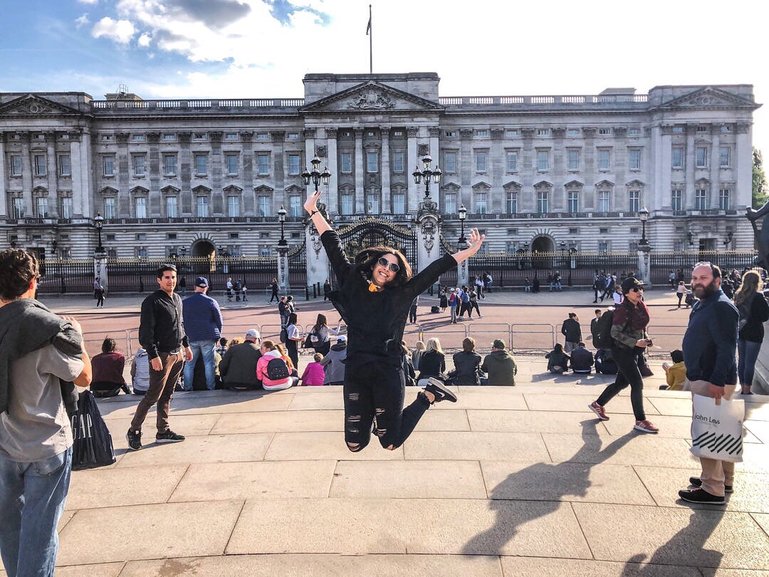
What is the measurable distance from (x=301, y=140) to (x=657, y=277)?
3526 centimetres

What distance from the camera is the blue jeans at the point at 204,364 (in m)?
9.27

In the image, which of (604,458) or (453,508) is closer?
(453,508)

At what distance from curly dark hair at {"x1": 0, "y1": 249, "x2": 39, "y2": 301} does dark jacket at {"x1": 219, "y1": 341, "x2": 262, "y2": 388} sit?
5.58 m

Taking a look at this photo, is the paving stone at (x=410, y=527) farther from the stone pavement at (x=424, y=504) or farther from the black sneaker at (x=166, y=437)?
the black sneaker at (x=166, y=437)

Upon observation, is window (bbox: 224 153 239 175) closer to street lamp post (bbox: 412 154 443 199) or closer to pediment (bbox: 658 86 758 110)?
street lamp post (bbox: 412 154 443 199)

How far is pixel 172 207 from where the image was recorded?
5969cm

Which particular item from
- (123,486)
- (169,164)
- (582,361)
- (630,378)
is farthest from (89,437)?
(169,164)

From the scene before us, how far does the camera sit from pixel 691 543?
169 inches

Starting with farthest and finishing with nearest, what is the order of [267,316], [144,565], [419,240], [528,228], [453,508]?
[528,228], [419,240], [267,316], [453,508], [144,565]

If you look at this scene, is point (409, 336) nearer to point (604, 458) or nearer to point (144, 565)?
point (604, 458)

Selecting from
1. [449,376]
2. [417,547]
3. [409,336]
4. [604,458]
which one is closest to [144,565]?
[417,547]

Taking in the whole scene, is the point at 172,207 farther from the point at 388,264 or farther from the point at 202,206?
the point at 388,264

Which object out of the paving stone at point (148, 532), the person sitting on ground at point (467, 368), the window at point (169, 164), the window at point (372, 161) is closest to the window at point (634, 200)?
the window at point (372, 161)

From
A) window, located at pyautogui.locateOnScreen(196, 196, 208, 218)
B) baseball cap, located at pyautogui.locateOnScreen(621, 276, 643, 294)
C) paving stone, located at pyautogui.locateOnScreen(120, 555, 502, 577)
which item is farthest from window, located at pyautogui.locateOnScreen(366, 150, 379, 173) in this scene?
paving stone, located at pyautogui.locateOnScreen(120, 555, 502, 577)
